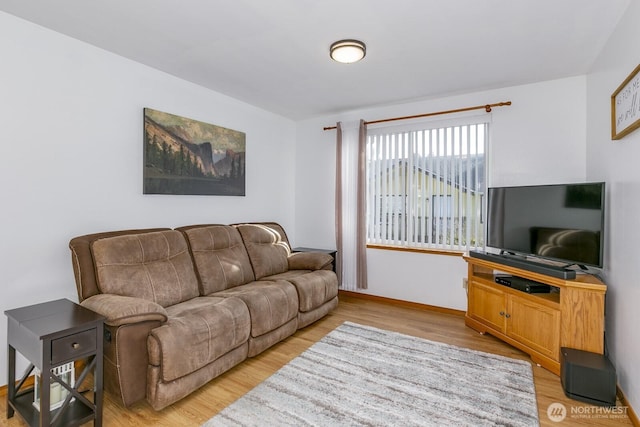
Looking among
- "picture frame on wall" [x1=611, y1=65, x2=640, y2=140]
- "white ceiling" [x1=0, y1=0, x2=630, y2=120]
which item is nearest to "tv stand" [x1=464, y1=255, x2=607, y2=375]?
"picture frame on wall" [x1=611, y1=65, x2=640, y2=140]

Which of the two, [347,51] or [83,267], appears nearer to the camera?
[83,267]

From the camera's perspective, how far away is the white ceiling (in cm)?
205

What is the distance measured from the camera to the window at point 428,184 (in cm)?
366

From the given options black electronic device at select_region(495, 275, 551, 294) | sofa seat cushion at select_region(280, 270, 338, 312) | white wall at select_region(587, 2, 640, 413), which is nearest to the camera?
white wall at select_region(587, 2, 640, 413)

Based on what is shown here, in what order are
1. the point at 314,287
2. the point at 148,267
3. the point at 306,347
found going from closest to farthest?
the point at 148,267 → the point at 306,347 → the point at 314,287

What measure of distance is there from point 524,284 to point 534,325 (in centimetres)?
34

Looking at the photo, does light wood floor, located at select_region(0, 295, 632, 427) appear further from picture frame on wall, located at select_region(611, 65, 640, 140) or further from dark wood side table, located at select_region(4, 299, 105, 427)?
picture frame on wall, located at select_region(611, 65, 640, 140)

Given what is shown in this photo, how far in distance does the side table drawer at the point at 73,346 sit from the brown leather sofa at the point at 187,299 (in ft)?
0.39

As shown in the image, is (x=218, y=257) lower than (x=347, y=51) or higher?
lower

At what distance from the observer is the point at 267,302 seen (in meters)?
2.68

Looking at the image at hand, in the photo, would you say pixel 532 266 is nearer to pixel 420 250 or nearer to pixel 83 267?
pixel 420 250

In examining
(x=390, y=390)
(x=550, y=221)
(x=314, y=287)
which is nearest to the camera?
(x=390, y=390)

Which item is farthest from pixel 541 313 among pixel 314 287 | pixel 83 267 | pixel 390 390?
pixel 83 267

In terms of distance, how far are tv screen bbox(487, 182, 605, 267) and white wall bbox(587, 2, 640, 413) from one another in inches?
5.0
